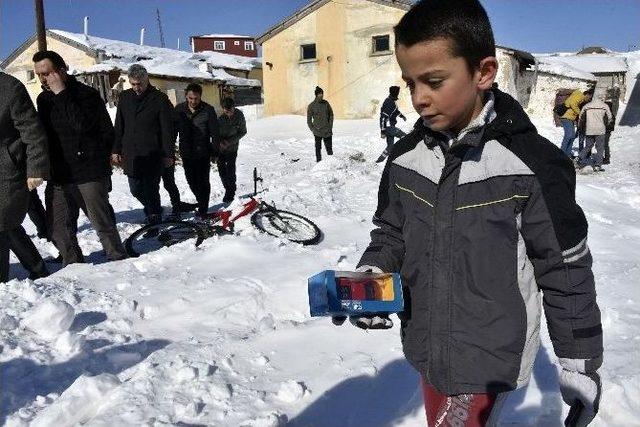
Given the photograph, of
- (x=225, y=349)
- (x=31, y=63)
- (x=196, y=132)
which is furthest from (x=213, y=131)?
(x=31, y=63)

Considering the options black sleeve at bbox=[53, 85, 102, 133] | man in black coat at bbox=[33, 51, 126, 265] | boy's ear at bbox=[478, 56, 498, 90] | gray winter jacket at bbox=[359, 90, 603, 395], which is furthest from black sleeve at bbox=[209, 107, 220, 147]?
boy's ear at bbox=[478, 56, 498, 90]

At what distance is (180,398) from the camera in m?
2.80

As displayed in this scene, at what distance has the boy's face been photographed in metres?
1.55

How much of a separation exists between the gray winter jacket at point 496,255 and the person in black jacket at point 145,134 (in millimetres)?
5338

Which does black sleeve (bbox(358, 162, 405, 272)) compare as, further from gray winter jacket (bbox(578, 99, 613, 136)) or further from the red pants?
gray winter jacket (bbox(578, 99, 613, 136))

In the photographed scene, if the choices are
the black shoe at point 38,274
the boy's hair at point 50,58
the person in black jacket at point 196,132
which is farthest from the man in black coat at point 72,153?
the person in black jacket at point 196,132

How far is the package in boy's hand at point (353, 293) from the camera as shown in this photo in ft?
5.12

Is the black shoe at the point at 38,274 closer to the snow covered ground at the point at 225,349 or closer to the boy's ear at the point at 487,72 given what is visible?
the snow covered ground at the point at 225,349

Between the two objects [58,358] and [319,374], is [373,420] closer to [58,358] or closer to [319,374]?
[319,374]

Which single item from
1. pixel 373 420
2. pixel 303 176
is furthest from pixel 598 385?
pixel 303 176

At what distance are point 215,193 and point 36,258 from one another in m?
5.33

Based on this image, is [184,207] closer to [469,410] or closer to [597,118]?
[469,410]

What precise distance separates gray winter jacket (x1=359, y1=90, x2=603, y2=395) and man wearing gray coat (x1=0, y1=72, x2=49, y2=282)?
12.2ft

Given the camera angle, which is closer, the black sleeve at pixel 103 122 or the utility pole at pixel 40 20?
the black sleeve at pixel 103 122
